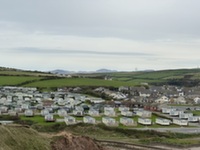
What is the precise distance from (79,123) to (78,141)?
24.6 meters

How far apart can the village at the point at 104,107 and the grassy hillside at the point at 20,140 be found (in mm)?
21023

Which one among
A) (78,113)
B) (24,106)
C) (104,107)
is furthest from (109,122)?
(24,106)

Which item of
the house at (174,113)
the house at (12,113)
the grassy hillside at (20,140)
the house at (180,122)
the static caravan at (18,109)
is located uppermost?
the grassy hillside at (20,140)

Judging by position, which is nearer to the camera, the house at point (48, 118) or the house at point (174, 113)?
the house at point (48, 118)

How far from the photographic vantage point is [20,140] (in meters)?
30.8

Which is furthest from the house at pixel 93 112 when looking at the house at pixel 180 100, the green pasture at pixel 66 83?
the green pasture at pixel 66 83

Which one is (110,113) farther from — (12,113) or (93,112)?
(12,113)

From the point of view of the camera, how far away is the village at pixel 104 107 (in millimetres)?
65656

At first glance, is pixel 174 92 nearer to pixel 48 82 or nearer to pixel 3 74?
pixel 48 82

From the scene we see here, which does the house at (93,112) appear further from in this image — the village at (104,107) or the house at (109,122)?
the house at (109,122)

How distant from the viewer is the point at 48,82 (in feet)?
380

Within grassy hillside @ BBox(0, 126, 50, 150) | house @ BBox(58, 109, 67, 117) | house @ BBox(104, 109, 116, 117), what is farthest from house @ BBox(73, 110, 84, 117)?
grassy hillside @ BBox(0, 126, 50, 150)

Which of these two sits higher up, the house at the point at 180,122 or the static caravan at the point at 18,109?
the static caravan at the point at 18,109

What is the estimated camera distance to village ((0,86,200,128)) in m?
65.7
